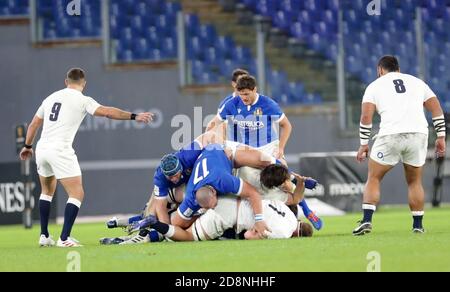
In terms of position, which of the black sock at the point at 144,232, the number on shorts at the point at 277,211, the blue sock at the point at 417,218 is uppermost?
the number on shorts at the point at 277,211

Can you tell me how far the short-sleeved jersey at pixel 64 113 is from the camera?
1205 cm

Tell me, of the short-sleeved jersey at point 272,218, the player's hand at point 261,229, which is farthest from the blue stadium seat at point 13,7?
the player's hand at point 261,229

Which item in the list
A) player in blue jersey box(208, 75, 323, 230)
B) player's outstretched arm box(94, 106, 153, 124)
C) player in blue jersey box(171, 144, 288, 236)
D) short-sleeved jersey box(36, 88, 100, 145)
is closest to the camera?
player in blue jersey box(171, 144, 288, 236)

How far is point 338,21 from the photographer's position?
23.8 metres

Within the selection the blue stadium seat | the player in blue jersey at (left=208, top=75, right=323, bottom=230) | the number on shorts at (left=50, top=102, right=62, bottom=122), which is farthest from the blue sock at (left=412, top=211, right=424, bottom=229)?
the blue stadium seat

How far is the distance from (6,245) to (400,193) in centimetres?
1163

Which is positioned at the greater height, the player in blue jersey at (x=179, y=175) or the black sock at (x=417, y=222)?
the player in blue jersey at (x=179, y=175)

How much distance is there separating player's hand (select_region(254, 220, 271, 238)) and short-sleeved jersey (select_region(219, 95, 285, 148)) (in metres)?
2.85

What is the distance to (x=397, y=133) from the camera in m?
12.1

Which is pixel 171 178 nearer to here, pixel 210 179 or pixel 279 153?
pixel 210 179

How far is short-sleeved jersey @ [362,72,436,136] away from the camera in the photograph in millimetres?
12109

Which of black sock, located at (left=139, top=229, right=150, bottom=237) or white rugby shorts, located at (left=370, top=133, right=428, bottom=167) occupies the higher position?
white rugby shorts, located at (left=370, top=133, right=428, bottom=167)

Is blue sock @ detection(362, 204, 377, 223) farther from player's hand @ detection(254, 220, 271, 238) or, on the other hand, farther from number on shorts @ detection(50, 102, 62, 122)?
number on shorts @ detection(50, 102, 62, 122)

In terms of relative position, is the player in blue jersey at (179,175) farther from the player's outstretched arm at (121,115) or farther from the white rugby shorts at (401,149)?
the white rugby shorts at (401,149)
